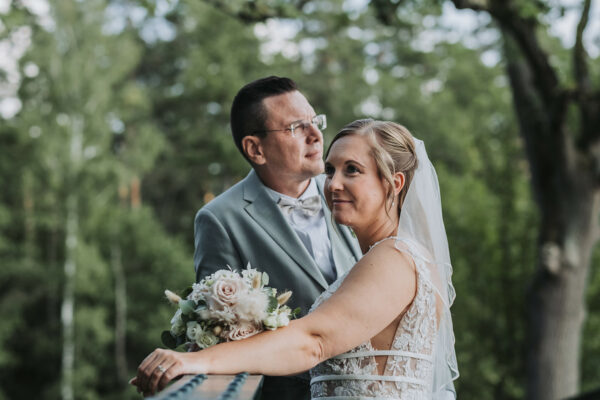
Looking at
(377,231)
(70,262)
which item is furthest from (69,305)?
(377,231)

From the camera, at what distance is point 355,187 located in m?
2.70

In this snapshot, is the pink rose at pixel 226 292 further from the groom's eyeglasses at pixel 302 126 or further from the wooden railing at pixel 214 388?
the groom's eyeglasses at pixel 302 126

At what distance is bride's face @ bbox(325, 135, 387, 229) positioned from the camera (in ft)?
8.88

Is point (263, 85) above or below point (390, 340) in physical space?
above

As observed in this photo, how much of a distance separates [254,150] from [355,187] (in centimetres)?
124

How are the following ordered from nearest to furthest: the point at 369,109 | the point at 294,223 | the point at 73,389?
the point at 294,223
the point at 73,389
the point at 369,109

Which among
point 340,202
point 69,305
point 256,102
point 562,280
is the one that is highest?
point 256,102

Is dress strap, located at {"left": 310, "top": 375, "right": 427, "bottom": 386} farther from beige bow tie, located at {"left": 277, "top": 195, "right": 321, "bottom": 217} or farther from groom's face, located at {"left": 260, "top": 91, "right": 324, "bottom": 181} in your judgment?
groom's face, located at {"left": 260, "top": 91, "right": 324, "bottom": 181}

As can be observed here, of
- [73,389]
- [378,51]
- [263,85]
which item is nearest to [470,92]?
[378,51]

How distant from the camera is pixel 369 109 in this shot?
25.2 m

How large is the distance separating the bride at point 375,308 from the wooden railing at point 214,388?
2.6 inches

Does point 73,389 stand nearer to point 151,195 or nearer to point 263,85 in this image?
point 151,195

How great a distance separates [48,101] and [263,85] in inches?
791

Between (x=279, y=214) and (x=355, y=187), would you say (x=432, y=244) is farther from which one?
(x=279, y=214)
